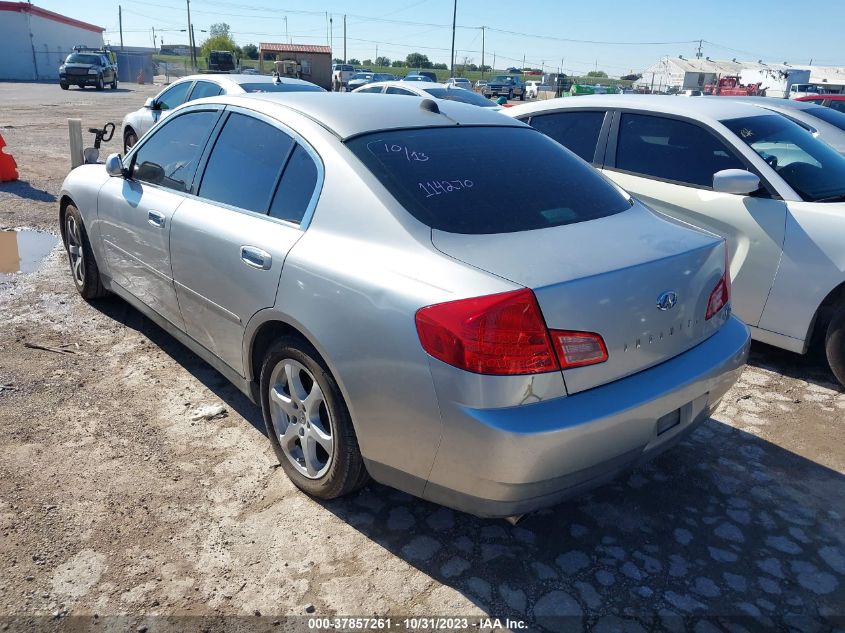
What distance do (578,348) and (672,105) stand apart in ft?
11.6

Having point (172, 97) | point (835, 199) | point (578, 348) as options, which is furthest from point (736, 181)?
point (172, 97)

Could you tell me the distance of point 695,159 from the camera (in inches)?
191

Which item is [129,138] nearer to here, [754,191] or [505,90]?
[754,191]

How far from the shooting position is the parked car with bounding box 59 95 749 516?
7.45 feet

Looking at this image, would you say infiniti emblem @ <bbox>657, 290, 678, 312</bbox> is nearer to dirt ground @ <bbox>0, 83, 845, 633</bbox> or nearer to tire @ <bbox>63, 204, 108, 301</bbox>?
dirt ground @ <bbox>0, 83, 845, 633</bbox>

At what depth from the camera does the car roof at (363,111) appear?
309cm

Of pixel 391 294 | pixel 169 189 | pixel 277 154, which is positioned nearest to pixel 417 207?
pixel 391 294

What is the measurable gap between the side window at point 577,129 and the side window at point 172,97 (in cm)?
654

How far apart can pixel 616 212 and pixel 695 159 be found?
7.14 ft

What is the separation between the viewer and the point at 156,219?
382 cm

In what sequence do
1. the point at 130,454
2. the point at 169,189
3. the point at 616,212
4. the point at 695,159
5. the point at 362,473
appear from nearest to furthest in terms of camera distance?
the point at 362,473, the point at 616,212, the point at 130,454, the point at 169,189, the point at 695,159

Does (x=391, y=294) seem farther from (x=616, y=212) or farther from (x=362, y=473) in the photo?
(x=616, y=212)

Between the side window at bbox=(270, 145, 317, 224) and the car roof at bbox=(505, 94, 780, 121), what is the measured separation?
3.15 metres

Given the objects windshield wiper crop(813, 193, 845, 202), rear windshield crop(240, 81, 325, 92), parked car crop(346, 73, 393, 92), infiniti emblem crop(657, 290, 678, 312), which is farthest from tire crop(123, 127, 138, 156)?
parked car crop(346, 73, 393, 92)
